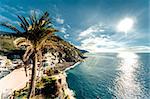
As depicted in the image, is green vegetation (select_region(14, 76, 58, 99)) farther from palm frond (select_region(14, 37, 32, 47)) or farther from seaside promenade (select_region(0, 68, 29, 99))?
palm frond (select_region(14, 37, 32, 47))

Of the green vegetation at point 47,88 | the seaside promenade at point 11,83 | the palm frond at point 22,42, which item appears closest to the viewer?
the palm frond at point 22,42

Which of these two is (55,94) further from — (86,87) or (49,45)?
(86,87)

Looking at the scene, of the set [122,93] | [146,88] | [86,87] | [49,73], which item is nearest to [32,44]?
[49,73]

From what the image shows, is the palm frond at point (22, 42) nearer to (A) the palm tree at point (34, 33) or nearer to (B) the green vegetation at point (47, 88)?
(A) the palm tree at point (34, 33)

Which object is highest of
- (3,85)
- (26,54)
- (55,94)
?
(26,54)

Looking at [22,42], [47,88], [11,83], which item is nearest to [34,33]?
[22,42]

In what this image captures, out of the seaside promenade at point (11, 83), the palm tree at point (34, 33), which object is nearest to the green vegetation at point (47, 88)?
the seaside promenade at point (11, 83)

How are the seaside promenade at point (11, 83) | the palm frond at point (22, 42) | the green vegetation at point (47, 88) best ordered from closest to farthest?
the palm frond at point (22, 42) → the seaside promenade at point (11, 83) → the green vegetation at point (47, 88)

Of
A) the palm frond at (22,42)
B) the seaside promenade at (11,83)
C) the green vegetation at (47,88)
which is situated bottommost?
the green vegetation at (47,88)
